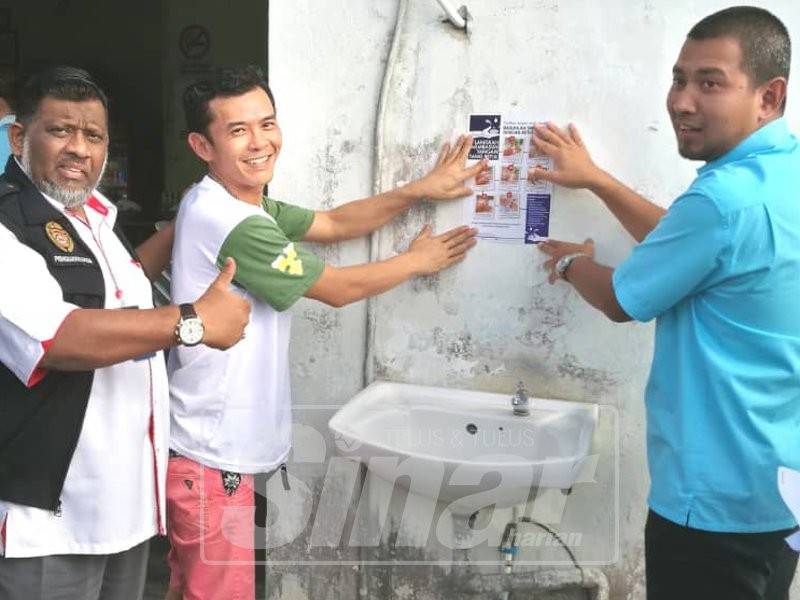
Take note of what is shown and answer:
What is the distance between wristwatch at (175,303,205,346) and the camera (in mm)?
1572

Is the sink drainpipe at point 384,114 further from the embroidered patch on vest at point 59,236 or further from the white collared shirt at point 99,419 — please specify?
the embroidered patch on vest at point 59,236

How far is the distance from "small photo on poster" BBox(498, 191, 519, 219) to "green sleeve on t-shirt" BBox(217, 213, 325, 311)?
0.70 m

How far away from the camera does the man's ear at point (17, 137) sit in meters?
1.70

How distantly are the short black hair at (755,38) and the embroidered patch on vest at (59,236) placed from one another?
4.69 feet

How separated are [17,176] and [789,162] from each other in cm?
163

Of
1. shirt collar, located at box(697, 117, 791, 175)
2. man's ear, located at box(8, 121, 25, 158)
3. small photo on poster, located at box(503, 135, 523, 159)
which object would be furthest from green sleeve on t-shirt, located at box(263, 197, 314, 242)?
shirt collar, located at box(697, 117, 791, 175)

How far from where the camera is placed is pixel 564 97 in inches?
90.2

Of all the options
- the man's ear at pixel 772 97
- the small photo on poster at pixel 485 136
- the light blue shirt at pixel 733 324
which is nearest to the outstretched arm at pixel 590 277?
the light blue shirt at pixel 733 324

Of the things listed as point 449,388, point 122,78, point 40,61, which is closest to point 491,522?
point 449,388

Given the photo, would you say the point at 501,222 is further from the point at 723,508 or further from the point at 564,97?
the point at 723,508

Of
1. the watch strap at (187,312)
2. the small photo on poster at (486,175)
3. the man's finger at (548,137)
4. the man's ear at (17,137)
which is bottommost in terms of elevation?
the watch strap at (187,312)

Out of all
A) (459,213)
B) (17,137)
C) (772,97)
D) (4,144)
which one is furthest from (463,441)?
(4,144)

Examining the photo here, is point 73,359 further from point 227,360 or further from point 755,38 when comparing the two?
point 755,38

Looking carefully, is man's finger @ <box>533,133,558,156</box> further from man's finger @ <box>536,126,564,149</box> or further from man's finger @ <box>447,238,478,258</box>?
man's finger @ <box>447,238,478,258</box>
